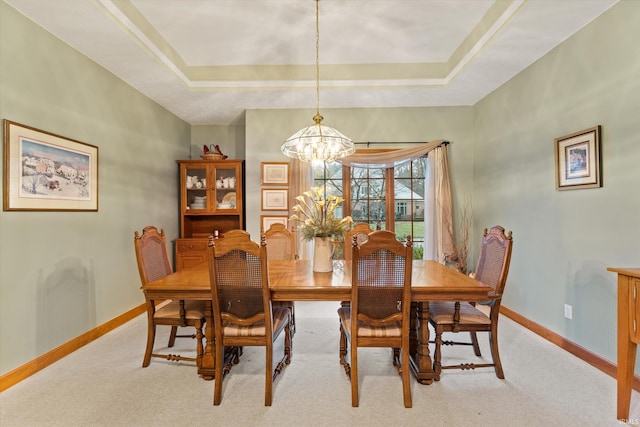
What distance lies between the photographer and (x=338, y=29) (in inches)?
110

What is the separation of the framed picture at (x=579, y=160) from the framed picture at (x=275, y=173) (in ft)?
9.83

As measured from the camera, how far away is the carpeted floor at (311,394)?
1.74 m

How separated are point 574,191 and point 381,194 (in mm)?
2204

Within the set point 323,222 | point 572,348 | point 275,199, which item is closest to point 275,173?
point 275,199

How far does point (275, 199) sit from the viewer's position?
422cm

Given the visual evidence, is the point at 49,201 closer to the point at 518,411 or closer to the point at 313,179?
the point at 313,179

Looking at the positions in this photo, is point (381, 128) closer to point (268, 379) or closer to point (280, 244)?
point (280, 244)

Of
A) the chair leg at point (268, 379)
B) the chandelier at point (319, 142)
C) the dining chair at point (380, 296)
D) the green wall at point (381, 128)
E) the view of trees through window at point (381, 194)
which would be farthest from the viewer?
the view of trees through window at point (381, 194)

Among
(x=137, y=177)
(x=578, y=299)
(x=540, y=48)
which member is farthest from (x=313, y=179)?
(x=578, y=299)

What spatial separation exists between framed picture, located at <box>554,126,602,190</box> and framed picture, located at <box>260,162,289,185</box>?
2997 millimetres

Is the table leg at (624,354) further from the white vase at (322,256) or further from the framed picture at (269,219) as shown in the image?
the framed picture at (269,219)

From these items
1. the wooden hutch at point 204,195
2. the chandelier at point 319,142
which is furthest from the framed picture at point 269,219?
the chandelier at point 319,142

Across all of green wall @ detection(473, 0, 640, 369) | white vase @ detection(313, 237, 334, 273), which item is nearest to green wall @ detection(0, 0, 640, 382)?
green wall @ detection(473, 0, 640, 369)

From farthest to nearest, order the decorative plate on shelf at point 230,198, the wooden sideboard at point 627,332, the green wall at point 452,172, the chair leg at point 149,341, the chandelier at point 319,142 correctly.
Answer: the decorative plate on shelf at point 230,198, the chandelier at point 319,142, the chair leg at point 149,341, the green wall at point 452,172, the wooden sideboard at point 627,332
